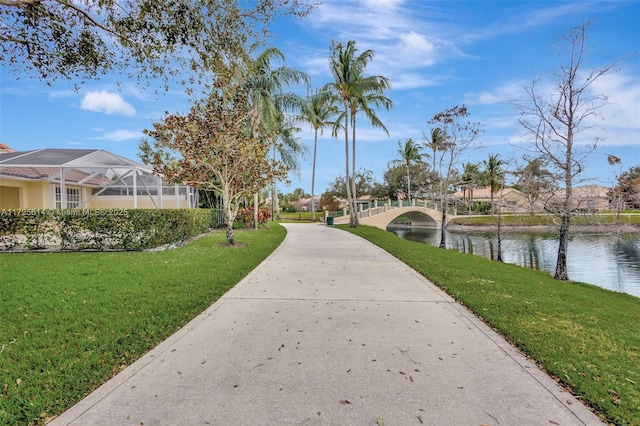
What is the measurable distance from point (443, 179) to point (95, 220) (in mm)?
20603

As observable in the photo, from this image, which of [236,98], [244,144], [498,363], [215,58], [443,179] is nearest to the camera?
[498,363]

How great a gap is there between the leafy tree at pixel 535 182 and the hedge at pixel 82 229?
12.9 m

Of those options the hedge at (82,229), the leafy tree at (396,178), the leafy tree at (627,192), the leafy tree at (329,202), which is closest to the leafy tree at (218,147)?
the hedge at (82,229)

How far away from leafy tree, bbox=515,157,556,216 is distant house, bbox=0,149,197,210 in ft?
49.6

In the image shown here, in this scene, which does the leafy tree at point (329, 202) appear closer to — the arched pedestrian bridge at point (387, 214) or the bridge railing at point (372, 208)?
the bridge railing at point (372, 208)

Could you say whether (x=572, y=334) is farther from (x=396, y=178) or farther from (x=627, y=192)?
(x=396, y=178)

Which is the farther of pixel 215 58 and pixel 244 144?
pixel 244 144

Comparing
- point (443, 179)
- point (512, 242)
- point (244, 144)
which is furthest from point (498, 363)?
point (512, 242)

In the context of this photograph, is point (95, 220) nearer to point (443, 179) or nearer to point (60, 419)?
point (60, 419)

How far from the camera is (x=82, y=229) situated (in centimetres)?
→ 1096

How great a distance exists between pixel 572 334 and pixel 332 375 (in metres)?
3.20

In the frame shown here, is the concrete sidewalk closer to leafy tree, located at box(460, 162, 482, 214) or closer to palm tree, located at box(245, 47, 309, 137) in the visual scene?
palm tree, located at box(245, 47, 309, 137)

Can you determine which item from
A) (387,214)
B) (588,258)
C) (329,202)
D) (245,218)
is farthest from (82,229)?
(329,202)

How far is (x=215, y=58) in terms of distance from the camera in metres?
7.33
